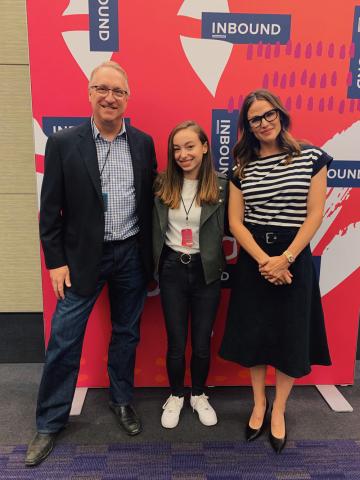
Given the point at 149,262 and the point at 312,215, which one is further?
the point at 149,262

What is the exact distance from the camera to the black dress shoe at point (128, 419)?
205 centimetres

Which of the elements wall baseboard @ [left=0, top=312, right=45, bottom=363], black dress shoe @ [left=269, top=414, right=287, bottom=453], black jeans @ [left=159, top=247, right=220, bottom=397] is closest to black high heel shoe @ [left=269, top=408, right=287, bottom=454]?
black dress shoe @ [left=269, top=414, right=287, bottom=453]

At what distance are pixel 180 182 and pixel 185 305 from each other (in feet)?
1.98

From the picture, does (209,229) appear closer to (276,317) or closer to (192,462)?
(276,317)

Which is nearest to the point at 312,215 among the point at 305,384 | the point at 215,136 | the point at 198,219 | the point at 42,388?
the point at 198,219

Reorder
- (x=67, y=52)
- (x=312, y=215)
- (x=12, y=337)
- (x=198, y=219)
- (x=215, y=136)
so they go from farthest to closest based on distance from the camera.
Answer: (x=12, y=337), (x=215, y=136), (x=67, y=52), (x=198, y=219), (x=312, y=215)

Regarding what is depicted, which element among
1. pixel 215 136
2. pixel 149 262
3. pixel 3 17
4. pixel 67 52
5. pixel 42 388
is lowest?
pixel 42 388

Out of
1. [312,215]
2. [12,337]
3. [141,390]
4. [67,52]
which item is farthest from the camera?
[12,337]

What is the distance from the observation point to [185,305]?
199 centimetres

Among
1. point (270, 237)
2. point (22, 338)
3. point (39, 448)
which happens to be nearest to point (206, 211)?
point (270, 237)

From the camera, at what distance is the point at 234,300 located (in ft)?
6.35

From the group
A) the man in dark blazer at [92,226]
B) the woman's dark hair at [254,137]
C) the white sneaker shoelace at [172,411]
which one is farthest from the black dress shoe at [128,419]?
the woman's dark hair at [254,137]

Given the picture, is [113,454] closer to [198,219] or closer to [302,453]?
[302,453]

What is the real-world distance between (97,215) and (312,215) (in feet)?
3.07
